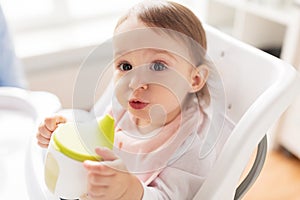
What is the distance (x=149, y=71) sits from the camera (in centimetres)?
58

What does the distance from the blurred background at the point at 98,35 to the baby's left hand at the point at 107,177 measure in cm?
97

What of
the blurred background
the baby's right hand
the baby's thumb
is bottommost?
the blurred background

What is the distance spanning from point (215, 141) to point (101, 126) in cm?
25

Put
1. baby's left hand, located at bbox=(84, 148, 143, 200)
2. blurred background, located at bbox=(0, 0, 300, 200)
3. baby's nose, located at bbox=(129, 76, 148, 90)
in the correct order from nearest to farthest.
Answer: baby's left hand, located at bbox=(84, 148, 143, 200)
baby's nose, located at bbox=(129, 76, 148, 90)
blurred background, located at bbox=(0, 0, 300, 200)

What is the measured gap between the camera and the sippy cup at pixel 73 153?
46 centimetres

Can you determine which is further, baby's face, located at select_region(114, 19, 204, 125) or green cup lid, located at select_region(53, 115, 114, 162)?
baby's face, located at select_region(114, 19, 204, 125)

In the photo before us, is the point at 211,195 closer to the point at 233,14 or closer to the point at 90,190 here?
the point at 90,190

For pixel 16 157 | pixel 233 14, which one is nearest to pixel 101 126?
pixel 16 157

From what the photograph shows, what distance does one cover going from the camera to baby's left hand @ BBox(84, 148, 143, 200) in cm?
45

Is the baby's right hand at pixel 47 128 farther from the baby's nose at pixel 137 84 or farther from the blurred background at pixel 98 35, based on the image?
the blurred background at pixel 98 35

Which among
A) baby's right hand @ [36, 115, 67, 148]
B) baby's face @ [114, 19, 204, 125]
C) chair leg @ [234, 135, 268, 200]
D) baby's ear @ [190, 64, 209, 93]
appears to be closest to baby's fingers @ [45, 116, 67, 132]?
baby's right hand @ [36, 115, 67, 148]

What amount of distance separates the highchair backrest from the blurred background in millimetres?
700

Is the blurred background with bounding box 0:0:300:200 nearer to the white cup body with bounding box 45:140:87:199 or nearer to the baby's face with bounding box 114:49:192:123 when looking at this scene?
the baby's face with bounding box 114:49:192:123

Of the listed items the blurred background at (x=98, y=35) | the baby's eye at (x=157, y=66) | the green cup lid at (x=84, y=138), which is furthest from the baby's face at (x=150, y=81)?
the blurred background at (x=98, y=35)
